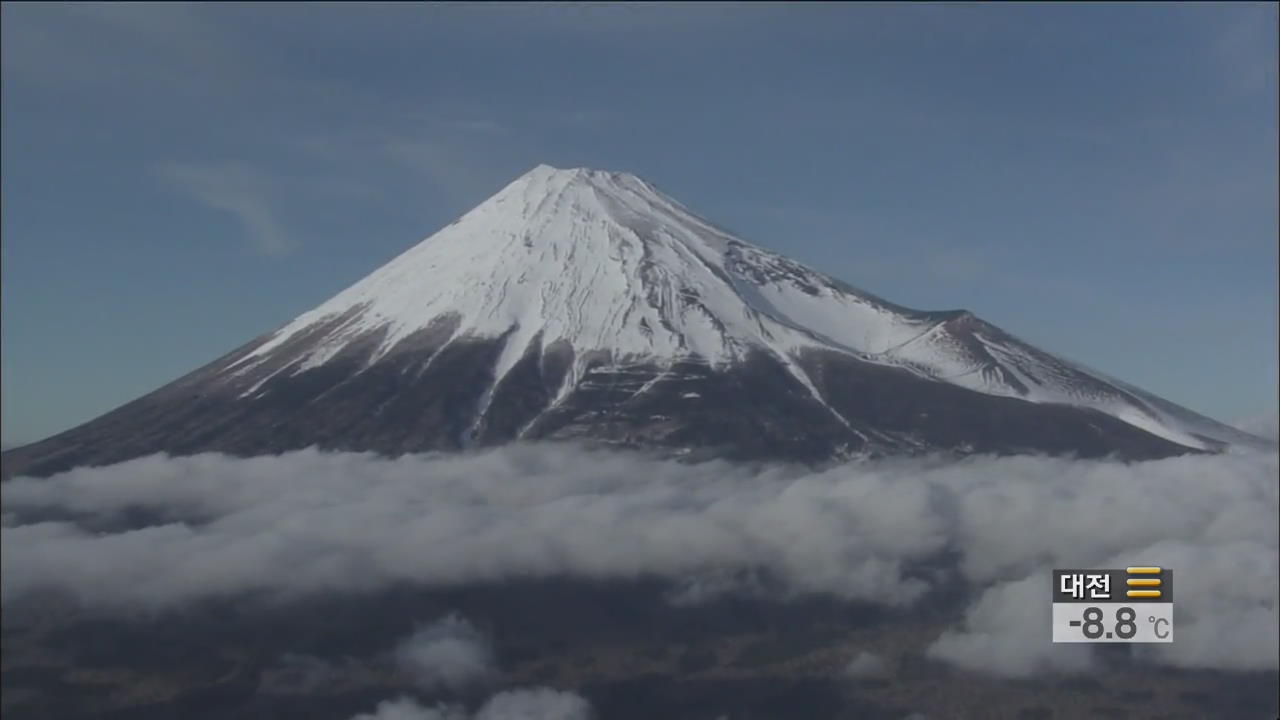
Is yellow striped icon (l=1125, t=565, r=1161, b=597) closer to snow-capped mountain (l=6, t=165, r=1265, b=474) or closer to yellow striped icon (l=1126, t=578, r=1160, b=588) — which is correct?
yellow striped icon (l=1126, t=578, r=1160, b=588)

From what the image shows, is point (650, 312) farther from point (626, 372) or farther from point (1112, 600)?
point (1112, 600)

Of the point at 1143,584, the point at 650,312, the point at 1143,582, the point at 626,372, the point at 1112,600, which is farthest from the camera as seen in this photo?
the point at 650,312

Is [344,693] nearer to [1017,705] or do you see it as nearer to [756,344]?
[1017,705]

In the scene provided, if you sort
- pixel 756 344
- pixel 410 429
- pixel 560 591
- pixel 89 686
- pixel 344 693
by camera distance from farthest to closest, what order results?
pixel 756 344
pixel 410 429
pixel 560 591
pixel 344 693
pixel 89 686

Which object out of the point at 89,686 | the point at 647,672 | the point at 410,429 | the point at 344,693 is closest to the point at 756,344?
the point at 410,429

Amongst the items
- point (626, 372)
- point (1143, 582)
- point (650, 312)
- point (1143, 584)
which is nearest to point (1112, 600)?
point (1143, 584)
